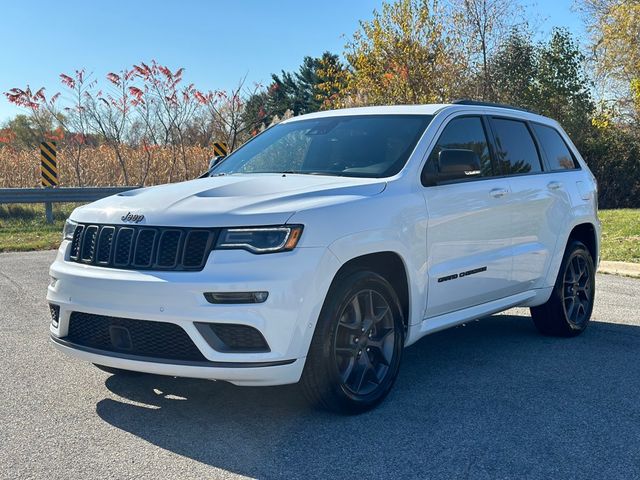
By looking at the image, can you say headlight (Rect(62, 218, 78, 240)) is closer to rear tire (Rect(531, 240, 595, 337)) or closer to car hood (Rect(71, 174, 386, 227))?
car hood (Rect(71, 174, 386, 227))

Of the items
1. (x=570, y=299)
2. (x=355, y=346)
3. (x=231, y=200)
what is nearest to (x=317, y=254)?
(x=231, y=200)

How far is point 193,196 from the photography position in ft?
13.8

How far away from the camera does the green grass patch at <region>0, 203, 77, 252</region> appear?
43.4 feet

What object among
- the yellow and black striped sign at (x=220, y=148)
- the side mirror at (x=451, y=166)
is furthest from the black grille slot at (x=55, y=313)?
the yellow and black striped sign at (x=220, y=148)

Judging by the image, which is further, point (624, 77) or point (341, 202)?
point (624, 77)

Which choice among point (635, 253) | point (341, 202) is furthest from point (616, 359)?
point (635, 253)

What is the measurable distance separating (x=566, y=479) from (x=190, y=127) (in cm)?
2153

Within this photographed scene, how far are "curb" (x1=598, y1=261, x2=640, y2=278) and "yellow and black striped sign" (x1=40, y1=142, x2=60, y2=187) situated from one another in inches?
513

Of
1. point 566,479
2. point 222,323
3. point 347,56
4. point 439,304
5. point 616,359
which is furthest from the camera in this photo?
point 347,56

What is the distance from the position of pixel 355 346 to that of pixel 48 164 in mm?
15238

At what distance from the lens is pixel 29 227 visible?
52.2 ft

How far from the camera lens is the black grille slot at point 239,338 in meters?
3.72

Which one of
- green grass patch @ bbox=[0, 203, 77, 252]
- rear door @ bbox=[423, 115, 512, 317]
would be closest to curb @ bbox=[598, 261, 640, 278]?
rear door @ bbox=[423, 115, 512, 317]

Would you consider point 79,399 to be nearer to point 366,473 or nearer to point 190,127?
point 366,473
